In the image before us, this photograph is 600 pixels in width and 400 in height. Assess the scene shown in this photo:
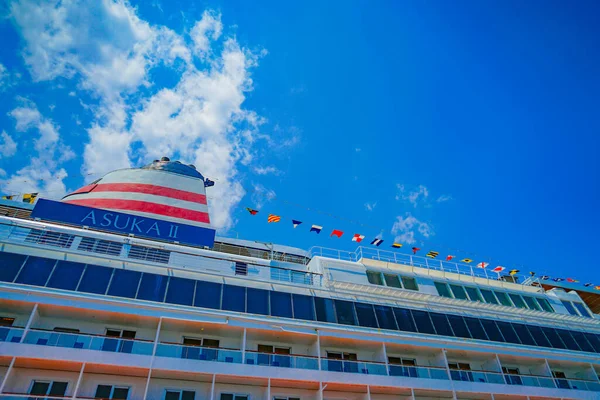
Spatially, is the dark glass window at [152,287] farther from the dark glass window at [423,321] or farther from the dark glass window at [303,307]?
the dark glass window at [423,321]

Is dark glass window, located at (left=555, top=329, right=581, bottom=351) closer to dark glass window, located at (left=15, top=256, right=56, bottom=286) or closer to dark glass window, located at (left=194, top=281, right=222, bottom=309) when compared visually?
dark glass window, located at (left=194, top=281, right=222, bottom=309)

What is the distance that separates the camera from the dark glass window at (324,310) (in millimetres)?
19203

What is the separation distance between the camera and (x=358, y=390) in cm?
1758

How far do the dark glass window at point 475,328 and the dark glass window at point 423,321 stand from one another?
263 centimetres

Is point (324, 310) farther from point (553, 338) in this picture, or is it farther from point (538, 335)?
point (553, 338)

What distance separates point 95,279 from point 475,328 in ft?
64.4

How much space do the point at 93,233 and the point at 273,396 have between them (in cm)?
1122

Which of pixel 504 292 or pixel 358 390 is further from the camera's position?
pixel 504 292

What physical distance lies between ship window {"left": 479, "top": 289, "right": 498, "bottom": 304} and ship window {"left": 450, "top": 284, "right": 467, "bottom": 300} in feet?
4.68

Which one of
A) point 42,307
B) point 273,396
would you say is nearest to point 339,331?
point 273,396

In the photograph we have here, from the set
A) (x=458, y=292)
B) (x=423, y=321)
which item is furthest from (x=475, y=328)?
(x=423, y=321)

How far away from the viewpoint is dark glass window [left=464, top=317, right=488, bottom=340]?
71.1 ft

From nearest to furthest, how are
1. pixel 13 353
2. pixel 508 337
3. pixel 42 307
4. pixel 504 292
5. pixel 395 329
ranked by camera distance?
pixel 13 353 < pixel 42 307 < pixel 395 329 < pixel 508 337 < pixel 504 292

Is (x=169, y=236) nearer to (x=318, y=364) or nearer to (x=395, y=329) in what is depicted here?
(x=318, y=364)
